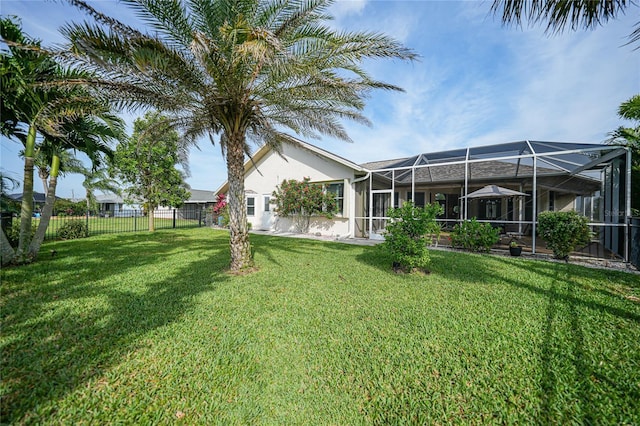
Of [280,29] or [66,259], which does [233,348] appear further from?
[66,259]

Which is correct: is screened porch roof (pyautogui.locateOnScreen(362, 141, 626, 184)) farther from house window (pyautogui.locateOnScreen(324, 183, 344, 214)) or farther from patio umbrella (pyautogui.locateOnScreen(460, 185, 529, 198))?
house window (pyautogui.locateOnScreen(324, 183, 344, 214))

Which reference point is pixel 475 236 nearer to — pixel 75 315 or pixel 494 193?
pixel 494 193

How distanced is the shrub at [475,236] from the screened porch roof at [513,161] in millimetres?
2652

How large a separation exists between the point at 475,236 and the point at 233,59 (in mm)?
10106

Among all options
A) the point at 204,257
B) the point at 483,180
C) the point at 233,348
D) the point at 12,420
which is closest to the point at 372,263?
the point at 233,348

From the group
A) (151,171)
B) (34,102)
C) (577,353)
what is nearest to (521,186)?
(577,353)

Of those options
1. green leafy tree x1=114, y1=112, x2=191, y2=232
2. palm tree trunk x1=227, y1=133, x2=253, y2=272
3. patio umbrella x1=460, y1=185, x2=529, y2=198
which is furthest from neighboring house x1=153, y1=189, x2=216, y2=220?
patio umbrella x1=460, y1=185, x2=529, y2=198

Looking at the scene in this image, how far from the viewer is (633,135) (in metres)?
8.08

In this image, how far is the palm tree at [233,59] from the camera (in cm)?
454

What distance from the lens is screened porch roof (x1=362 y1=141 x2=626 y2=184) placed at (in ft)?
27.2

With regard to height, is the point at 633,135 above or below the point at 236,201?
above

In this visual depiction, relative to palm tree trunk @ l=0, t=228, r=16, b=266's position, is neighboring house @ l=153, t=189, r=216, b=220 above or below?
above

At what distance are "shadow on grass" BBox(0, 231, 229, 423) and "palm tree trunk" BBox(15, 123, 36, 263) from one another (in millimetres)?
617

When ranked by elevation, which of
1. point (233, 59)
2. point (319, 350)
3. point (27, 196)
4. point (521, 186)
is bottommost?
point (319, 350)
